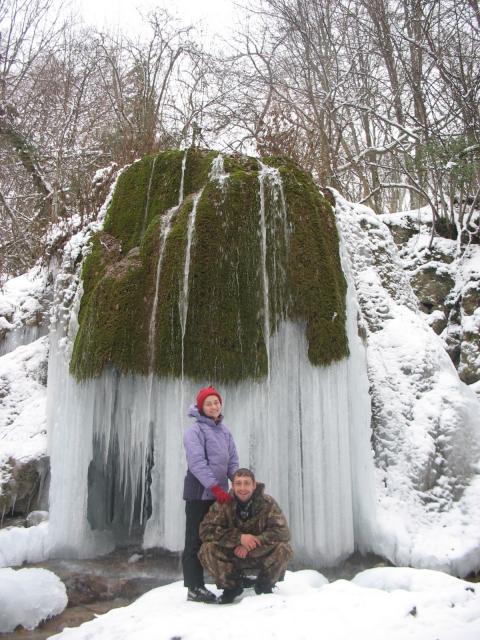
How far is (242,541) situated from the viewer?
11.0ft

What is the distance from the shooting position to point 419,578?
149 inches

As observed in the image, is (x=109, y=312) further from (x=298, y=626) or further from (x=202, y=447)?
(x=298, y=626)

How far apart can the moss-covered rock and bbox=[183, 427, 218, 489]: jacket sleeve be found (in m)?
1.35

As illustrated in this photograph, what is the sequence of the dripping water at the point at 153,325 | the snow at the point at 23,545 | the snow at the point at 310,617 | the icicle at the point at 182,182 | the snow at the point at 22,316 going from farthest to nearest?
the snow at the point at 22,316 < the icicle at the point at 182,182 < the dripping water at the point at 153,325 < the snow at the point at 23,545 < the snow at the point at 310,617

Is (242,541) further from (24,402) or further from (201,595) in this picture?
(24,402)

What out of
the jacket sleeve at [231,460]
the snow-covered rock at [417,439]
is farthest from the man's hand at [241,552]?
the snow-covered rock at [417,439]

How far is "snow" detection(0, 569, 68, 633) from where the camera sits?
3.72 m

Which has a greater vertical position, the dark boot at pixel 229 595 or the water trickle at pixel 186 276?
the water trickle at pixel 186 276

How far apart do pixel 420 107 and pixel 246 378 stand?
316 inches

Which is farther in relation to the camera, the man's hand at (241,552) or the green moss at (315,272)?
the green moss at (315,272)

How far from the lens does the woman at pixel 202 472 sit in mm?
3510

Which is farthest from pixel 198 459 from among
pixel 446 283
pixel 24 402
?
pixel 446 283

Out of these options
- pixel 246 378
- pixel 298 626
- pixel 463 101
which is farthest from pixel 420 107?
pixel 298 626

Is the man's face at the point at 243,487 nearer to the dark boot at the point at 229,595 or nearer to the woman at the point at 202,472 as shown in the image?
the woman at the point at 202,472
